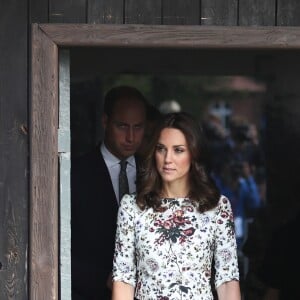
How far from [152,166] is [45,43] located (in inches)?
26.3

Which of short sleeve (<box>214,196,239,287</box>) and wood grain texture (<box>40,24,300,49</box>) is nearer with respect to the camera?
wood grain texture (<box>40,24,300,49</box>)

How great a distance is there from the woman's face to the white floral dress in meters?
0.10

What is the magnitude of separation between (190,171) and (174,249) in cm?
35

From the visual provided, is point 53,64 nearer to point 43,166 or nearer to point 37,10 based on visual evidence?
point 37,10

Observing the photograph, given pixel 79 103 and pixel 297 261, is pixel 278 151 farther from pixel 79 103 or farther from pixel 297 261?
pixel 297 261

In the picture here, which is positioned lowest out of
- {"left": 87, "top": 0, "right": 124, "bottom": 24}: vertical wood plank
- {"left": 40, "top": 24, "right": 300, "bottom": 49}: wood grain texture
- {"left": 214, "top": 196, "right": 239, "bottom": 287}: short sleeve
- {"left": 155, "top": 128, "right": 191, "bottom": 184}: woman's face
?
{"left": 214, "top": 196, "right": 239, "bottom": 287}: short sleeve

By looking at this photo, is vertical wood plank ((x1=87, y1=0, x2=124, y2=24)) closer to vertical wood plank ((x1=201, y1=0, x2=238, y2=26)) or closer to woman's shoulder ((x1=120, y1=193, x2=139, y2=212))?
vertical wood plank ((x1=201, y1=0, x2=238, y2=26))

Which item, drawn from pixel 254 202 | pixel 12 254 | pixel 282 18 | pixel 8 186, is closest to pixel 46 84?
pixel 8 186

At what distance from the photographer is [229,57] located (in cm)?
615

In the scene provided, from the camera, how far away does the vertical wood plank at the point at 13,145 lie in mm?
3887

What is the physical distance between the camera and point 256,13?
3916 mm

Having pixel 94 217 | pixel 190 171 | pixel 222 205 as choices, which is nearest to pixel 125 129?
pixel 94 217

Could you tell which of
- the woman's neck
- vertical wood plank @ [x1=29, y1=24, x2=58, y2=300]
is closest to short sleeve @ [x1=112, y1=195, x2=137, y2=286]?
the woman's neck

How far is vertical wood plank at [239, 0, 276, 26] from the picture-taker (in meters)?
3.91
